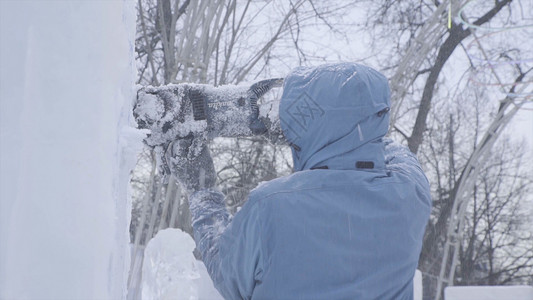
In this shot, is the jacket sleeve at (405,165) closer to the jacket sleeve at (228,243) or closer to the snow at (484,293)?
the jacket sleeve at (228,243)

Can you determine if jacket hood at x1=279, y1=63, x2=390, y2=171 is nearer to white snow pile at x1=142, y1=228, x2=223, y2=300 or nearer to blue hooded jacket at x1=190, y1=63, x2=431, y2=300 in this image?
blue hooded jacket at x1=190, y1=63, x2=431, y2=300

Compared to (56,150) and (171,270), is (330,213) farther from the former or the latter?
(171,270)

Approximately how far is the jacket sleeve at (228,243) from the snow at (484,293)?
3203 mm

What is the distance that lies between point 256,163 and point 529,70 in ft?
20.5

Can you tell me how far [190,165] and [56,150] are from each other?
0.65 meters

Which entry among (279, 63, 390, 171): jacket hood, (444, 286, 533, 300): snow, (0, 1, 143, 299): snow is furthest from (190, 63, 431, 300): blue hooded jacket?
(444, 286, 533, 300): snow

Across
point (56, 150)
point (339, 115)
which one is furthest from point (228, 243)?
point (56, 150)

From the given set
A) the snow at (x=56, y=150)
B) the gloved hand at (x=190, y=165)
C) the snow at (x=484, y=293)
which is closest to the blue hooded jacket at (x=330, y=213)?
the gloved hand at (x=190, y=165)

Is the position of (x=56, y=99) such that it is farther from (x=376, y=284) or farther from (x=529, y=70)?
(x=529, y=70)

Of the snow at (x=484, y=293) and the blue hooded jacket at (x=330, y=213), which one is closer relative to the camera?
the blue hooded jacket at (x=330, y=213)

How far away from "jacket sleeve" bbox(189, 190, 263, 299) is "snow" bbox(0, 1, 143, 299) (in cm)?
35

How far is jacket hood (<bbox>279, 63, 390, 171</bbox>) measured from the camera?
1.14 m

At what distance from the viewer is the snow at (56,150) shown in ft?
2.24

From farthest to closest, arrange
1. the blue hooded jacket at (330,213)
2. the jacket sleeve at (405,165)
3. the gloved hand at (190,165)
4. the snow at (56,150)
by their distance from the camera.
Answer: the gloved hand at (190,165), the jacket sleeve at (405,165), the blue hooded jacket at (330,213), the snow at (56,150)
